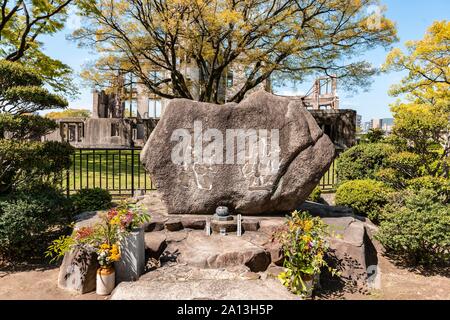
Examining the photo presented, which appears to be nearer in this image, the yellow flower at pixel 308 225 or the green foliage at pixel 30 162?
the yellow flower at pixel 308 225

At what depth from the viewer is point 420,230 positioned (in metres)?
4.66

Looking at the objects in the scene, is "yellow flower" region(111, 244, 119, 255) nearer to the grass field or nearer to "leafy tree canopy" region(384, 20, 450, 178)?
the grass field

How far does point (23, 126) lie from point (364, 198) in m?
6.94

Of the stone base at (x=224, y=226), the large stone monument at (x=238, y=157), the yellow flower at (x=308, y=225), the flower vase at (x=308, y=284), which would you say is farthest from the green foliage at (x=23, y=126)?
the flower vase at (x=308, y=284)

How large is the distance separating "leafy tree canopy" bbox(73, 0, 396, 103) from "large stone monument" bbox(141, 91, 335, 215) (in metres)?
7.44

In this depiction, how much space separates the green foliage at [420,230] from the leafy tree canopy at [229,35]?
29.8 feet

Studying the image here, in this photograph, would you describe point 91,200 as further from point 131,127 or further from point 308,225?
point 131,127

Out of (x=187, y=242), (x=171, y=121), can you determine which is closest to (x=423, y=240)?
(x=187, y=242)

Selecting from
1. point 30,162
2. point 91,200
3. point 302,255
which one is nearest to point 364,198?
point 302,255

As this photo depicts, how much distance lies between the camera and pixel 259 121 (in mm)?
5367

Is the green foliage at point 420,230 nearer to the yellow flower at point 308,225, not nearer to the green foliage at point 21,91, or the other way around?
the yellow flower at point 308,225

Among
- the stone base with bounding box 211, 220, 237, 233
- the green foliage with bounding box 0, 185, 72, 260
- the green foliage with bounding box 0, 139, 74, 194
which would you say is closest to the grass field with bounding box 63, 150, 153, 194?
the green foliage with bounding box 0, 139, 74, 194

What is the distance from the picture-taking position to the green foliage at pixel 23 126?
469cm

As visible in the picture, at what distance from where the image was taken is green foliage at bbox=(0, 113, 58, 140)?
469 centimetres
